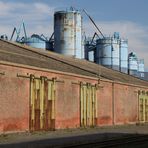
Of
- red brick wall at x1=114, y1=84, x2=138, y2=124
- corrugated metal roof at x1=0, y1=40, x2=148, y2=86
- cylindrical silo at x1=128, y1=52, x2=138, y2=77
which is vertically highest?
cylindrical silo at x1=128, y1=52, x2=138, y2=77

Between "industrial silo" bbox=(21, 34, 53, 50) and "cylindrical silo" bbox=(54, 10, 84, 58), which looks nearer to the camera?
"cylindrical silo" bbox=(54, 10, 84, 58)

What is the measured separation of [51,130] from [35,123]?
228 centimetres

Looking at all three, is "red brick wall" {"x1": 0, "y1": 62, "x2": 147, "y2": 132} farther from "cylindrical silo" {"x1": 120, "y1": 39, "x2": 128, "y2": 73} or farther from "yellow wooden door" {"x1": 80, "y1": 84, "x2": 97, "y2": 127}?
"cylindrical silo" {"x1": 120, "y1": 39, "x2": 128, "y2": 73}

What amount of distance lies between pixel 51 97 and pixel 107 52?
157ft

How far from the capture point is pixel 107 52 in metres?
82.8

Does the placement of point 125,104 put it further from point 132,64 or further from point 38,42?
point 132,64

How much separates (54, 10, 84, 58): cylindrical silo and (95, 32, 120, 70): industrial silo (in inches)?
401

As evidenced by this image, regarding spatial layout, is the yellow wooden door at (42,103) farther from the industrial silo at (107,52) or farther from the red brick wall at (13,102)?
the industrial silo at (107,52)

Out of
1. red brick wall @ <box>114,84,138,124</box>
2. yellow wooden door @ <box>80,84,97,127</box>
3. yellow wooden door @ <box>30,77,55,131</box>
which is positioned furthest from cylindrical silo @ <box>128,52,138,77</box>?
yellow wooden door @ <box>30,77,55,131</box>

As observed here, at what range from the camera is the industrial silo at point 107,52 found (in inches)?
3253

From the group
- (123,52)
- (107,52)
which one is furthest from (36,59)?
(123,52)

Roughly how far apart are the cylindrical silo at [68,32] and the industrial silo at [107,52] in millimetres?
10185

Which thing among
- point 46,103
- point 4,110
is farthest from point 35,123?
point 4,110

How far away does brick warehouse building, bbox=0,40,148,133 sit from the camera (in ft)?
101
